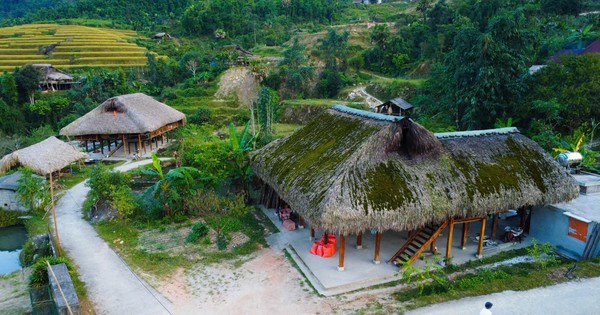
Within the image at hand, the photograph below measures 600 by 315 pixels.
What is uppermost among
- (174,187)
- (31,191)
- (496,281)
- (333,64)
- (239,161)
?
(333,64)

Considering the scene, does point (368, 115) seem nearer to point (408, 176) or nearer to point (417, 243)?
point (408, 176)

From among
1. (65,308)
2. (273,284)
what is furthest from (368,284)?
(65,308)

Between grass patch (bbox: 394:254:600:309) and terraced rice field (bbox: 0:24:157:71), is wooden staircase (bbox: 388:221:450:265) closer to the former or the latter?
grass patch (bbox: 394:254:600:309)

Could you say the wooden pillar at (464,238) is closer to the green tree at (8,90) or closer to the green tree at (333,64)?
the green tree at (333,64)

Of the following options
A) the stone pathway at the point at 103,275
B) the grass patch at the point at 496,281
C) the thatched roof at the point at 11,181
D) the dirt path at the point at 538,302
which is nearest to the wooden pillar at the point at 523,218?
the grass patch at the point at 496,281

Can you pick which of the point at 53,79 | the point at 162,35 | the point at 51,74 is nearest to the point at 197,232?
the point at 53,79
